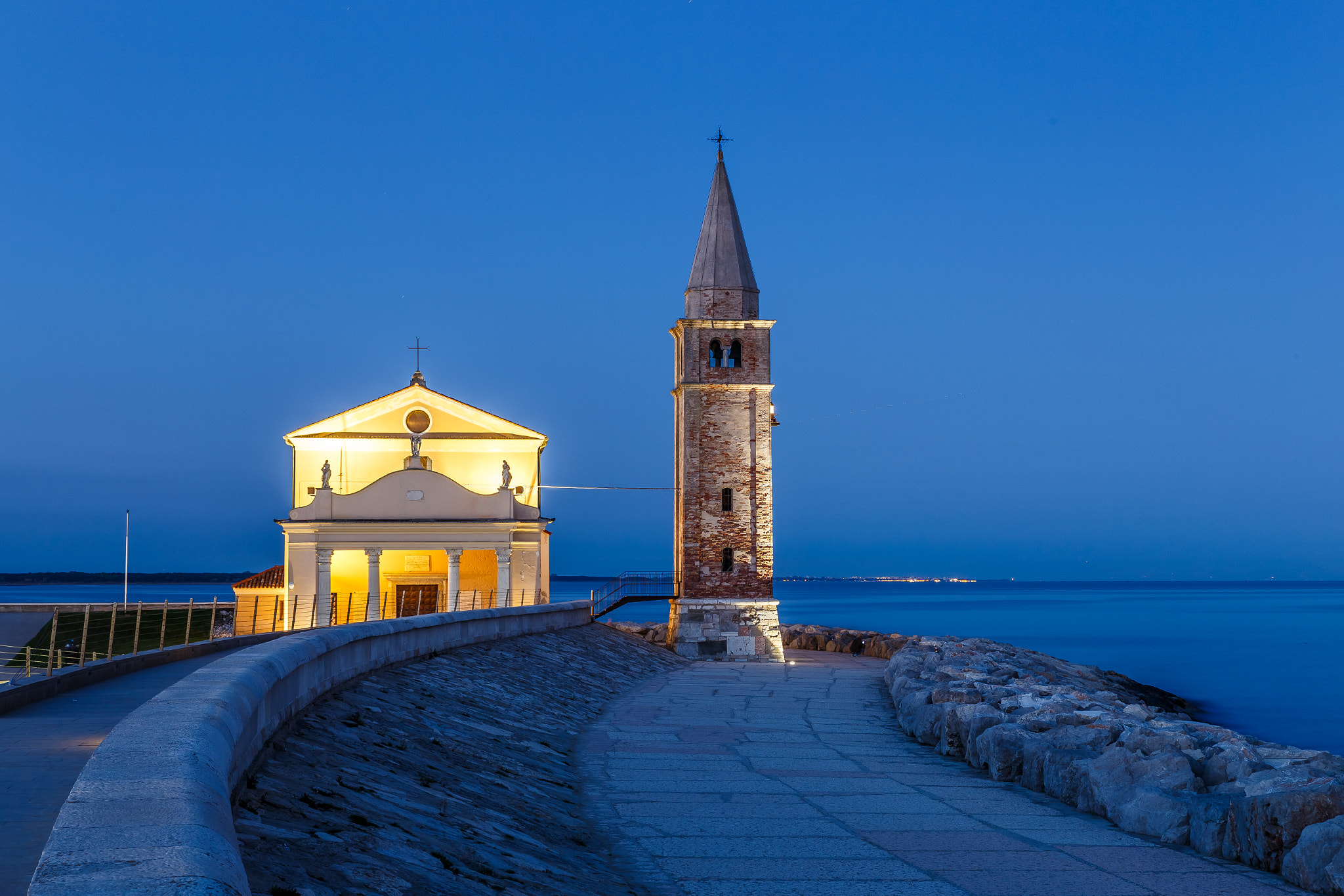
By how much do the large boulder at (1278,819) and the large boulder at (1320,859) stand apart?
168mm

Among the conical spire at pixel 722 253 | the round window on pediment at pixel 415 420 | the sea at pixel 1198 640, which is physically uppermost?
the conical spire at pixel 722 253

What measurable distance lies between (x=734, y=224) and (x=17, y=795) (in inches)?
1135

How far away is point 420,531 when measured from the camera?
30.9 metres

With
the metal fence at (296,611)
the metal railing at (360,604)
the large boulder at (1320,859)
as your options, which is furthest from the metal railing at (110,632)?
the large boulder at (1320,859)

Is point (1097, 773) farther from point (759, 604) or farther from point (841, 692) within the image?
point (759, 604)

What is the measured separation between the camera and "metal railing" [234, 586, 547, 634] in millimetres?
29734

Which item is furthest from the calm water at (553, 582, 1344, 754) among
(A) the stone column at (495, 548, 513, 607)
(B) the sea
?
(A) the stone column at (495, 548, 513, 607)

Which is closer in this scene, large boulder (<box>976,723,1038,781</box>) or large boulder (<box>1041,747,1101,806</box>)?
large boulder (<box>1041,747,1101,806</box>)

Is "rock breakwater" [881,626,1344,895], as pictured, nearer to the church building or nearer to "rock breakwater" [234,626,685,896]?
"rock breakwater" [234,626,685,896]

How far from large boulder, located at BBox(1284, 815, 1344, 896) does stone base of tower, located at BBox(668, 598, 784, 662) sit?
79.0ft

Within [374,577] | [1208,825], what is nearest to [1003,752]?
[1208,825]

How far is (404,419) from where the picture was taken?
115 ft

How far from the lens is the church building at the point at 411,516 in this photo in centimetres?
3083

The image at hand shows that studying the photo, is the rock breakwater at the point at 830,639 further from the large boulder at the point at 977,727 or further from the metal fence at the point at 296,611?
the large boulder at the point at 977,727
